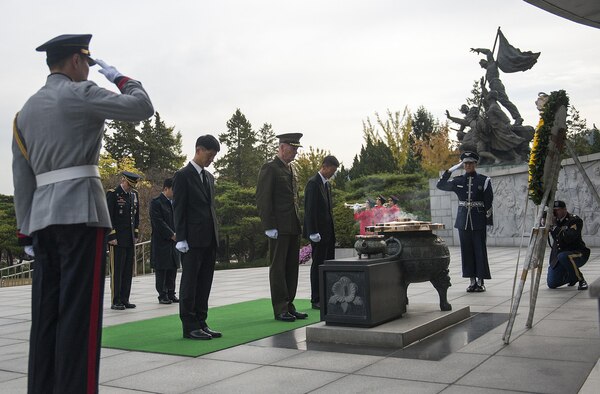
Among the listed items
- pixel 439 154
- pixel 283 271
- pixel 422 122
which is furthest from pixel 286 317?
pixel 422 122

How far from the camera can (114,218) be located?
8680 mm

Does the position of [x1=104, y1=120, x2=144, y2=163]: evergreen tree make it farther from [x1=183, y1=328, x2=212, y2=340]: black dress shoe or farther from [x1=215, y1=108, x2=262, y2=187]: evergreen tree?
[x1=183, y1=328, x2=212, y2=340]: black dress shoe

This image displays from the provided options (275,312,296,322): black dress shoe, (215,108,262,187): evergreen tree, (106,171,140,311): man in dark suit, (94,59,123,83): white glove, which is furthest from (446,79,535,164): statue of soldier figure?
(215,108,262,187): evergreen tree

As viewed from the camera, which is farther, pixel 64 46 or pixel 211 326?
pixel 211 326

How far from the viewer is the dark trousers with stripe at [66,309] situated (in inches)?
112

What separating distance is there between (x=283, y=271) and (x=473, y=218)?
349 centimetres

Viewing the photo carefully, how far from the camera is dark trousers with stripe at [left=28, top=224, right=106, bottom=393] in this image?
2857mm

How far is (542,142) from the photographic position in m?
5.14

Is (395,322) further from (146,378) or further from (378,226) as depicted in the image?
(146,378)

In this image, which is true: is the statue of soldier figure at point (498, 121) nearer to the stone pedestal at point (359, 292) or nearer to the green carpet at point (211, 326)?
the green carpet at point (211, 326)

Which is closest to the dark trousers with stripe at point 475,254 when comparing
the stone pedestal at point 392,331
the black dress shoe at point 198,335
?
the stone pedestal at point 392,331

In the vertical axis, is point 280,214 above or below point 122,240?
above

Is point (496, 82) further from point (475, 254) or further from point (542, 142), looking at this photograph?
point (542, 142)

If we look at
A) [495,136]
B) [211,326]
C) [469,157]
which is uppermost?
[495,136]
